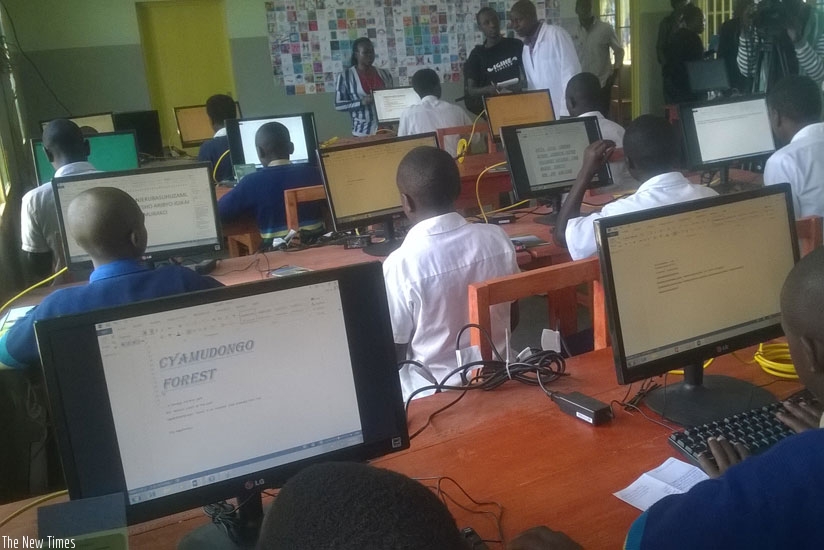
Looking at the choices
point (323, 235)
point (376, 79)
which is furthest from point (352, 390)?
point (376, 79)

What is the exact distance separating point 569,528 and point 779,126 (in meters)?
2.69

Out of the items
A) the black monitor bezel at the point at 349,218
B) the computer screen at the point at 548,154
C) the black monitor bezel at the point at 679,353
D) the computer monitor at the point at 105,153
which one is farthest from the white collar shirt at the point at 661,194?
the computer monitor at the point at 105,153

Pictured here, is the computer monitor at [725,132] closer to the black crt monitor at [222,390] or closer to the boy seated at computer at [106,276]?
the boy seated at computer at [106,276]

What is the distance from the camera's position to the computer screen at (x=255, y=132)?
16.2 ft

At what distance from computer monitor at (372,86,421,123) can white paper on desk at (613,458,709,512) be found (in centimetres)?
557

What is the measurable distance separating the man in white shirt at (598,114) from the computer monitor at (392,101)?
2.82 meters

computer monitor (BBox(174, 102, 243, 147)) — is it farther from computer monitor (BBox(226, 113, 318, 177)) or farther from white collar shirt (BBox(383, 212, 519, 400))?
white collar shirt (BBox(383, 212, 519, 400))

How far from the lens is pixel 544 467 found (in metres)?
1.29

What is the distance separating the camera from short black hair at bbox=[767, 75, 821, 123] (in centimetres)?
307

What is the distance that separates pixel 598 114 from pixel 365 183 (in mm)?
1453

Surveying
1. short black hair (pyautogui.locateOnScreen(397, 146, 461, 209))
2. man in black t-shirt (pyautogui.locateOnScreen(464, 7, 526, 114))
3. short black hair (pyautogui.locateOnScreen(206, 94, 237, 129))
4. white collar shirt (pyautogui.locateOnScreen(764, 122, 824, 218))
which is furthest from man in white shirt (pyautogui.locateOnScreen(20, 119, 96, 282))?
man in black t-shirt (pyautogui.locateOnScreen(464, 7, 526, 114))

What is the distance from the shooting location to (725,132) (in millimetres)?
3602

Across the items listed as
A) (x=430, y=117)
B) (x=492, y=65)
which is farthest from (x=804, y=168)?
(x=492, y=65)

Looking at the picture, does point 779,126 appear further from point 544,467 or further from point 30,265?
point 30,265
